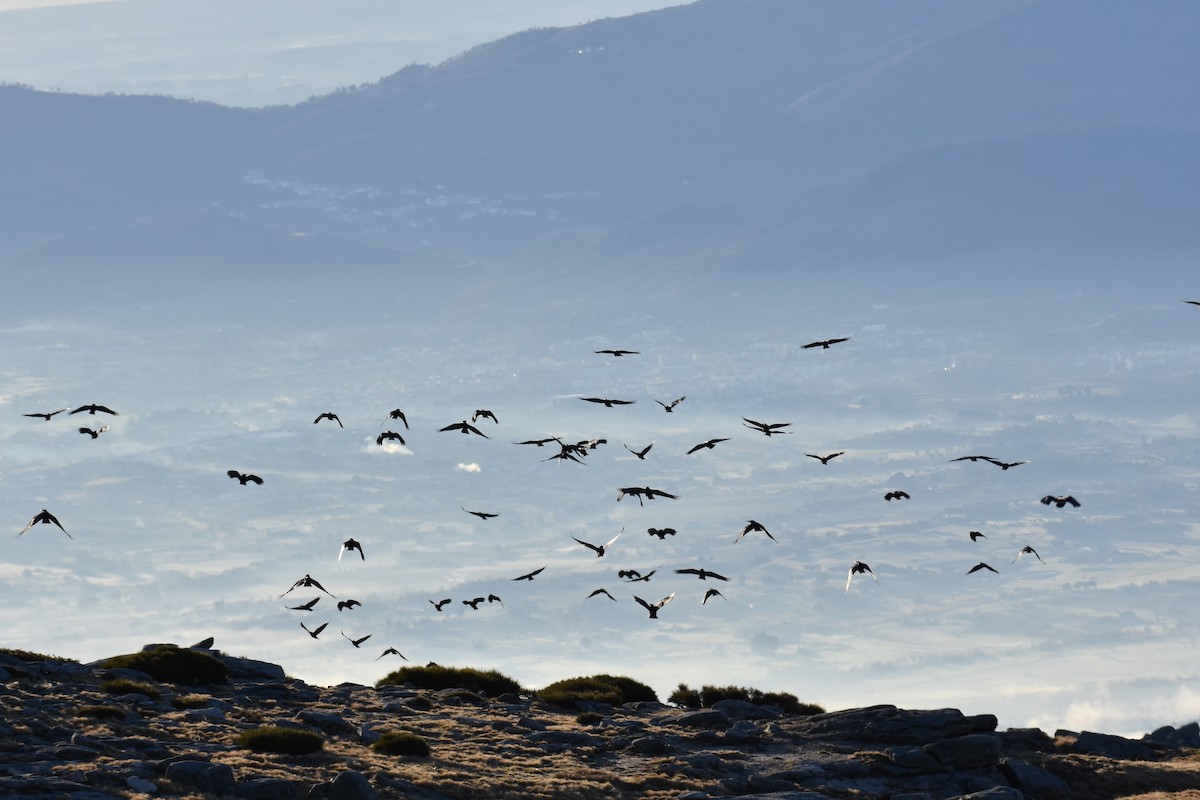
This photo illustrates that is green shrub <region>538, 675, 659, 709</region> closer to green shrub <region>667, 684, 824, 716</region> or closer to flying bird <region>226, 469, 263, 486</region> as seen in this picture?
green shrub <region>667, 684, 824, 716</region>

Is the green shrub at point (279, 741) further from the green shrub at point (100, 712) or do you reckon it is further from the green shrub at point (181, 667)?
the green shrub at point (181, 667)

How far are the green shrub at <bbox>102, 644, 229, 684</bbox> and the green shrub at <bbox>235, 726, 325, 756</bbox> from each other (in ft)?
37.8

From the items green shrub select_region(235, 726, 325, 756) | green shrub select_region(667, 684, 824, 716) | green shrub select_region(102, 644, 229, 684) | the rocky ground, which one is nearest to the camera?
the rocky ground

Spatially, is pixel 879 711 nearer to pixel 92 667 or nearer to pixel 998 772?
pixel 998 772

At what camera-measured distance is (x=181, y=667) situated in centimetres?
5356

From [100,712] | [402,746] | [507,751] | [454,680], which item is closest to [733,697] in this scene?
[454,680]

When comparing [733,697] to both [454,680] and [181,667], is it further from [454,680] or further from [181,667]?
[181,667]

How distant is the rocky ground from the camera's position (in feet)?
126

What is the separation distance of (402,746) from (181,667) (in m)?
12.3

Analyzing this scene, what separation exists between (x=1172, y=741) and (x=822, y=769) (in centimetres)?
1644

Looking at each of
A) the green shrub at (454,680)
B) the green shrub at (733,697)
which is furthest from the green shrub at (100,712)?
the green shrub at (733,697)

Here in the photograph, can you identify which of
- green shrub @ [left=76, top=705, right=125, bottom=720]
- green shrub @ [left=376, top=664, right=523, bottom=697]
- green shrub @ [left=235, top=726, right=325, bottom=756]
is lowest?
green shrub @ [left=235, top=726, right=325, bottom=756]

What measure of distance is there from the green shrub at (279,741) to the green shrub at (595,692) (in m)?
14.2

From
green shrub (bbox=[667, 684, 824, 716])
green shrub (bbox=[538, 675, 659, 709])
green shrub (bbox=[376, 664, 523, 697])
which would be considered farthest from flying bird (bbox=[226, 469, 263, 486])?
green shrub (bbox=[667, 684, 824, 716])
